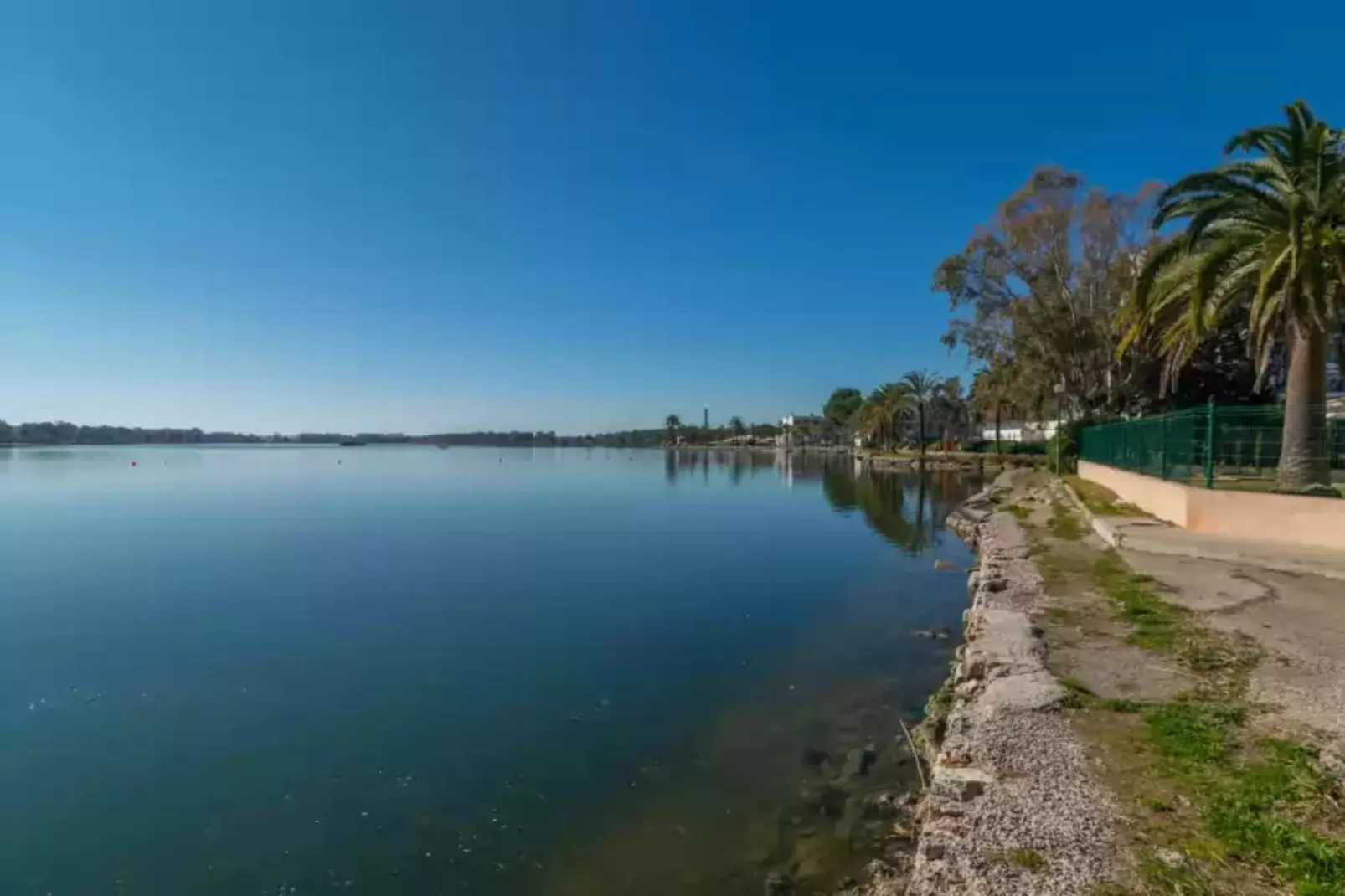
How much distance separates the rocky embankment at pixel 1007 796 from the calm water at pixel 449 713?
3.53ft

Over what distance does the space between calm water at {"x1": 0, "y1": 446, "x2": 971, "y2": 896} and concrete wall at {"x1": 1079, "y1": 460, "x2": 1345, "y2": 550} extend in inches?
166

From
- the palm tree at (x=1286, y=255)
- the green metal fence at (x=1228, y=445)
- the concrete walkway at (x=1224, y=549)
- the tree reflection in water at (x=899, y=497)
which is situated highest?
the palm tree at (x=1286, y=255)

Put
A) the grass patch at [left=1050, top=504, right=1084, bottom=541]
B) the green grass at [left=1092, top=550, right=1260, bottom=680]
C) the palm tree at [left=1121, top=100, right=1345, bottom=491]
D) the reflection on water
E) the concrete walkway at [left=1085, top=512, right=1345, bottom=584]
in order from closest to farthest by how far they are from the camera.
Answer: the reflection on water → the green grass at [left=1092, top=550, right=1260, bottom=680] → the concrete walkway at [left=1085, top=512, right=1345, bottom=584] → the palm tree at [left=1121, top=100, right=1345, bottom=491] → the grass patch at [left=1050, top=504, right=1084, bottom=541]

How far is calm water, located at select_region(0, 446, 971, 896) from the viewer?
561cm

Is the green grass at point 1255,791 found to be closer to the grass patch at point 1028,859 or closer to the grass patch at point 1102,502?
the grass patch at point 1028,859

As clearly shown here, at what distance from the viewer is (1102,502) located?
64.4 feet

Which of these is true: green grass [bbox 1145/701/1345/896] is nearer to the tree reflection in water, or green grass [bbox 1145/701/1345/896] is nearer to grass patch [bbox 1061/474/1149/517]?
grass patch [bbox 1061/474/1149/517]

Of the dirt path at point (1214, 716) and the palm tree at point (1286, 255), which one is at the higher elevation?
the palm tree at point (1286, 255)

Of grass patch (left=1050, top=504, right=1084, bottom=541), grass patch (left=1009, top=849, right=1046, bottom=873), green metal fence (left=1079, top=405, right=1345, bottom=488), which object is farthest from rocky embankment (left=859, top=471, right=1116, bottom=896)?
grass patch (left=1050, top=504, right=1084, bottom=541)

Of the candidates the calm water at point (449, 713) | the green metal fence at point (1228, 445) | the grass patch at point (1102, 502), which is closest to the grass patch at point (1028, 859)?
the calm water at point (449, 713)

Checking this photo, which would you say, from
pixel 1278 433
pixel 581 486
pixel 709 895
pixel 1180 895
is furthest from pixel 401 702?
pixel 581 486

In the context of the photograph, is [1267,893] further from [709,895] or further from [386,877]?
[386,877]

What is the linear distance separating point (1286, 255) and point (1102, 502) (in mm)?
8181

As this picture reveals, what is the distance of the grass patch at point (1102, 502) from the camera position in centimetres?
1690
